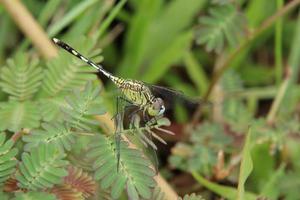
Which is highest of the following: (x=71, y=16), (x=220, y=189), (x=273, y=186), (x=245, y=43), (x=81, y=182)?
(x=71, y=16)

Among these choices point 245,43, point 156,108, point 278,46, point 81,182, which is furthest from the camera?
point 278,46

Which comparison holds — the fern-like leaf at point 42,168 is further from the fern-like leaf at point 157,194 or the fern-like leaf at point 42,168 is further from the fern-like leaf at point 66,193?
the fern-like leaf at point 157,194

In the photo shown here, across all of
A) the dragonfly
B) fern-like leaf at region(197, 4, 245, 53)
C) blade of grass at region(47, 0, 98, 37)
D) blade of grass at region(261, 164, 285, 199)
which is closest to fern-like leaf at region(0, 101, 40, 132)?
the dragonfly

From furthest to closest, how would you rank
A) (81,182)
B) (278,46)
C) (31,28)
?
(278,46), (31,28), (81,182)

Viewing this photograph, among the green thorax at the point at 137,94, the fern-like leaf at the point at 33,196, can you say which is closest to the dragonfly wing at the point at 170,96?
the green thorax at the point at 137,94

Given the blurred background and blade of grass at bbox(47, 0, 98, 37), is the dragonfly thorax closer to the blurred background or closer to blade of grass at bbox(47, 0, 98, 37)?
the blurred background

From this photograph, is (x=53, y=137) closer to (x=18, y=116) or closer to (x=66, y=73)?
(x=18, y=116)

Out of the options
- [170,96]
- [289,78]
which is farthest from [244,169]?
[289,78]
